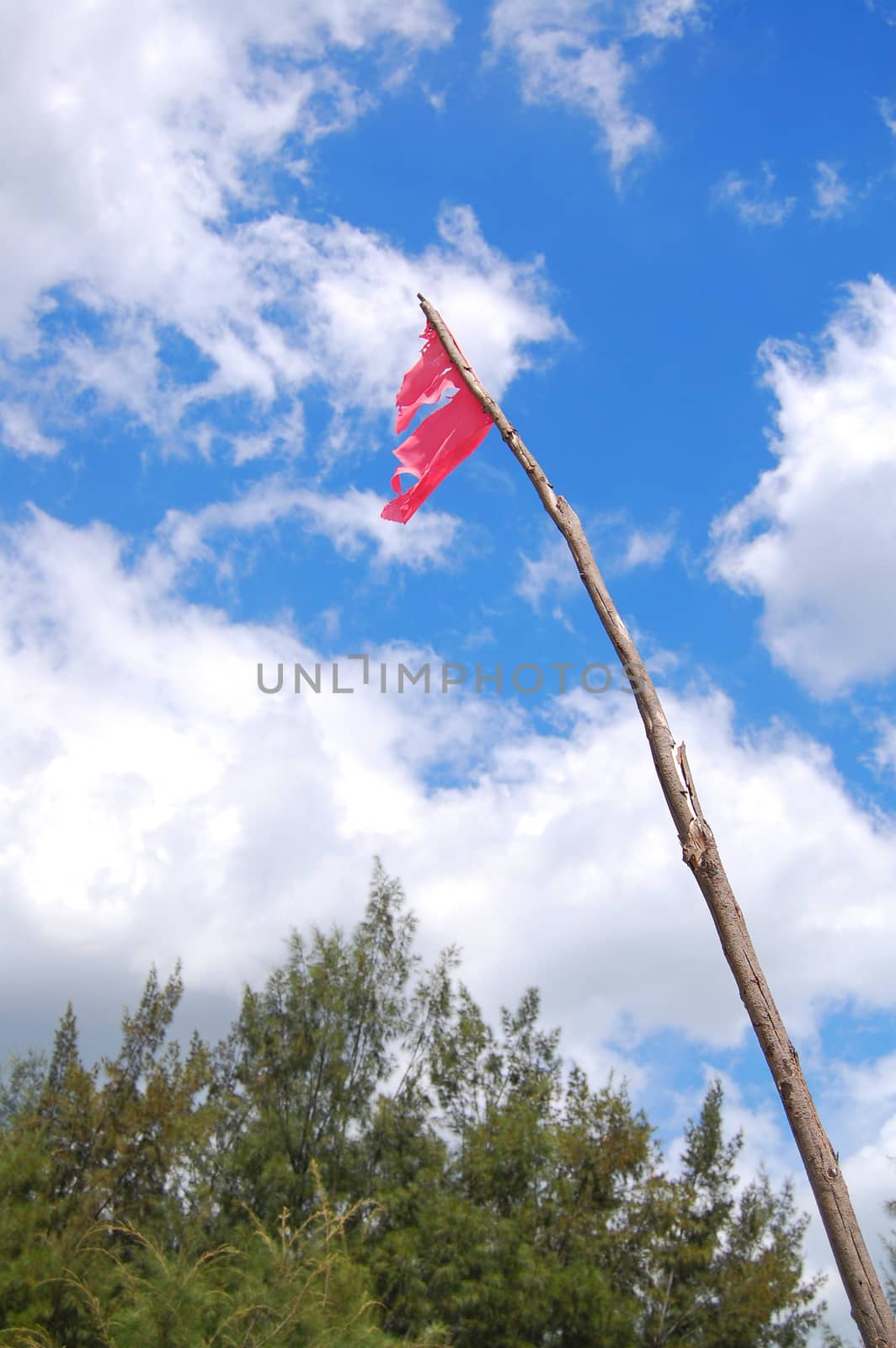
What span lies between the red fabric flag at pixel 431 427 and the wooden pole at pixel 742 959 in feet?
2.48

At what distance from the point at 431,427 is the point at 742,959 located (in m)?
3.20

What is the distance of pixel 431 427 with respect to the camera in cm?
562

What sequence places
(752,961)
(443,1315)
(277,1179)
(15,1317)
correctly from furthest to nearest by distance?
1. (277,1179)
2. (443,1315)
3. (15,1317)
4. (752,961)

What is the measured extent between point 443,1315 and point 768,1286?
499 centimetres

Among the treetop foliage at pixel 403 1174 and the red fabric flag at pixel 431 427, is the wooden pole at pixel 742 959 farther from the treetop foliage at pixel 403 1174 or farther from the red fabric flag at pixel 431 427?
the treetop foliage at pixel 403 1174

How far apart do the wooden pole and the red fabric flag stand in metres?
0.75

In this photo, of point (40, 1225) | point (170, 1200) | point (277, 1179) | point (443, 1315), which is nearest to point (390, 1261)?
point (443, 1315)

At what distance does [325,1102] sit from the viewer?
16.8 m

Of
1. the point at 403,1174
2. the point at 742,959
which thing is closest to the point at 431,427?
the point at 742,959

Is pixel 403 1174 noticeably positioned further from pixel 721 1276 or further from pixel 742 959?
pixel 742 959

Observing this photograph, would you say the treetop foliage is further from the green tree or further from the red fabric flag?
the red fabric flag

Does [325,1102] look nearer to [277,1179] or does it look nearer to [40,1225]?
[277,1179]

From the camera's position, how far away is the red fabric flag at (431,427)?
5.53 meters

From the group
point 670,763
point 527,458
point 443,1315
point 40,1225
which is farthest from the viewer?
point 443,1315
